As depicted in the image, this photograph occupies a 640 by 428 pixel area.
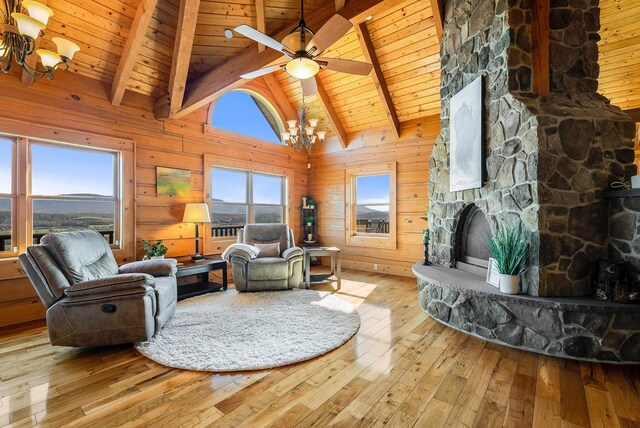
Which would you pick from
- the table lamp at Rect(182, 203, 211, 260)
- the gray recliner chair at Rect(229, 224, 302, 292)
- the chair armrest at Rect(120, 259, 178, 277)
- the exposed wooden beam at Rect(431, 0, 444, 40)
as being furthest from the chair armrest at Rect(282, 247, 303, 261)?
the exposed wooden beam at Rect(431, 0, 444, 40)

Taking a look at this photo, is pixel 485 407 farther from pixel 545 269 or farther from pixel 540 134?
pixel 540 134

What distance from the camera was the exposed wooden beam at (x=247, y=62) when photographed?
3.25 meters

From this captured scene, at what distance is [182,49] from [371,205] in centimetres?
425

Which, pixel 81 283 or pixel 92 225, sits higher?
pixel 92 225

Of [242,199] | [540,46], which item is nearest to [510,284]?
[540,46]

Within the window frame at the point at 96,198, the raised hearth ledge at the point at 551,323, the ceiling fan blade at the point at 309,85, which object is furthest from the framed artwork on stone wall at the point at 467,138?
the window frame at the point at 96,198

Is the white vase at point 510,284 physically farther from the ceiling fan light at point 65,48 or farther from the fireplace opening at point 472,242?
the ceiling fan light at point 65,48

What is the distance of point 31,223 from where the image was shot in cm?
344

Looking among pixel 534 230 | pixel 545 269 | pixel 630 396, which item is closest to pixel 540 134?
pixel 534 230

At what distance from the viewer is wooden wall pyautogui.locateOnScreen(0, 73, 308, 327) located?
3.28m

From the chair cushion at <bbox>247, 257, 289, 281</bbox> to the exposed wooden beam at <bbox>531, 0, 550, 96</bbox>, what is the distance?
367 centimetres

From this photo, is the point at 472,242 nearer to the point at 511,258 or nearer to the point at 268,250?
the point at 511,258

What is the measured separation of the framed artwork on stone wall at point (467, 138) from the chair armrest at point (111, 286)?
137 inches

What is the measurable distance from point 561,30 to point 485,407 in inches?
137
